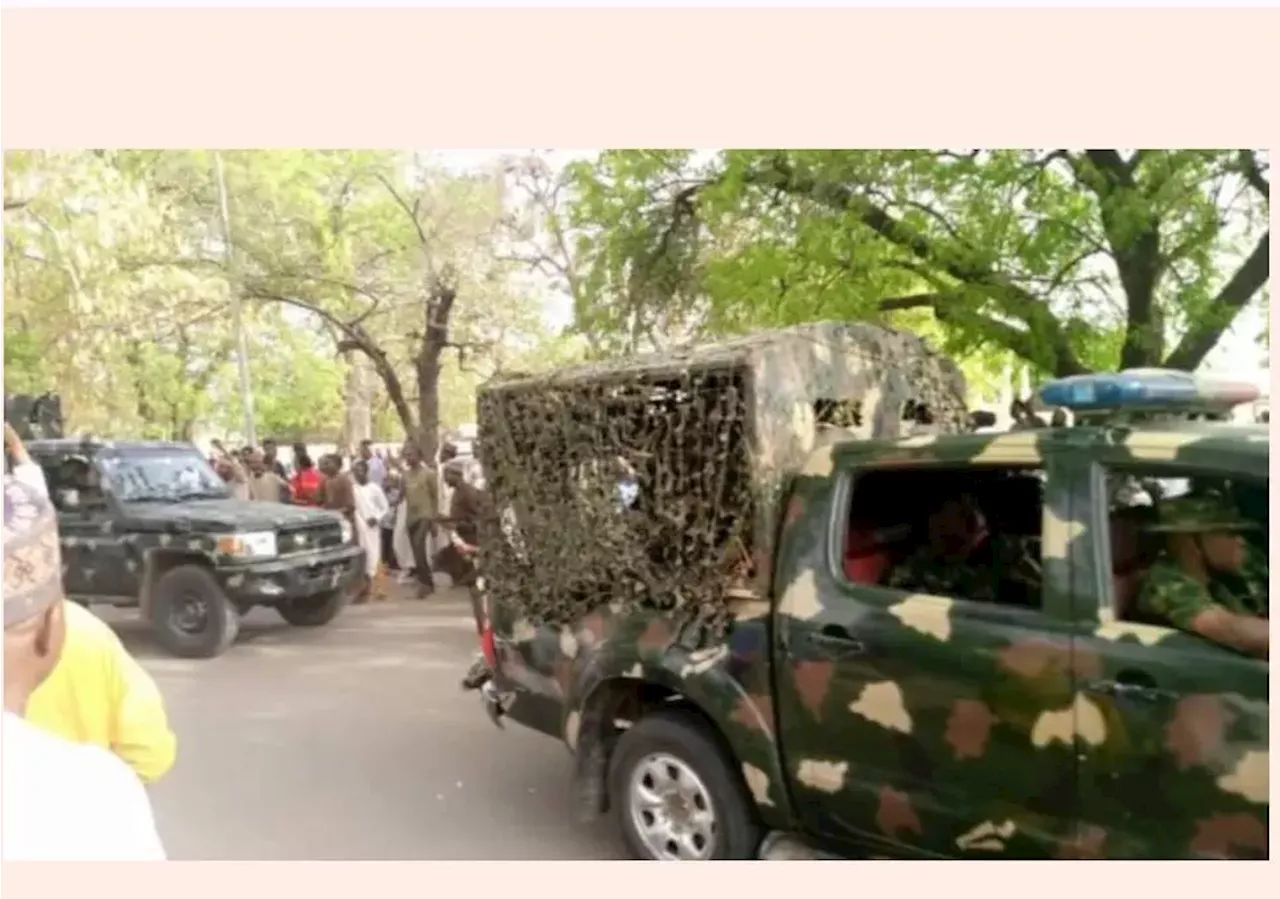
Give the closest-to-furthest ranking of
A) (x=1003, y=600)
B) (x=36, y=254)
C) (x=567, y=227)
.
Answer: (x=1003, y=600)
(x=36, y=254)
(x=567, y=227)

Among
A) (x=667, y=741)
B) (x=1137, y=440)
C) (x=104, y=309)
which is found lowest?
(x=667, y=741)

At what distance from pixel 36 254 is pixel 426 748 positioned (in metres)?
2.53

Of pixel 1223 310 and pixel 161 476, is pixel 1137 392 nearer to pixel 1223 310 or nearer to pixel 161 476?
pixel 1223 310

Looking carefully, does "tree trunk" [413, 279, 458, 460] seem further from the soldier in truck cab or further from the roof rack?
the roof rack

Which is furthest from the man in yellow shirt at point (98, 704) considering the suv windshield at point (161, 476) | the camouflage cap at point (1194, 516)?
the suv windshield at point (161, 476)

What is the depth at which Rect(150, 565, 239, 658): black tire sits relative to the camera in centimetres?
610

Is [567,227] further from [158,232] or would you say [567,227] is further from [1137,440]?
[1137,440]

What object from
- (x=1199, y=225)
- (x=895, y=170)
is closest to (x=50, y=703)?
(x=895, y=170)

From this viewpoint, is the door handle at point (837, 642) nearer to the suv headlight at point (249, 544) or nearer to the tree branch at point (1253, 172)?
the tree branch at point (1253, 172)

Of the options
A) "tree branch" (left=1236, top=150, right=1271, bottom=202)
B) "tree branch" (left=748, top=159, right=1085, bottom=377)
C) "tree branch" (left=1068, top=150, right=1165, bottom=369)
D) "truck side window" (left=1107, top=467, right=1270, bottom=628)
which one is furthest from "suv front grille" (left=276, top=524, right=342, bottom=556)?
"tree branch" (left=1236, top=150, right=1271, bottom=202)

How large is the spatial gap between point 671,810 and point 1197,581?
1646 millimetres

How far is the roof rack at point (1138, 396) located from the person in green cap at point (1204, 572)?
26cm

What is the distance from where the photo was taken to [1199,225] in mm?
5754

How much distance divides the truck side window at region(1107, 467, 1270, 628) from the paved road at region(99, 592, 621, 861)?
6.36ft
